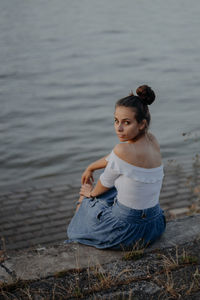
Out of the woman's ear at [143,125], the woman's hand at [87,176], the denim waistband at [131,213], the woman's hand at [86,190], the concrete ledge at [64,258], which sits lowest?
the concrete ledge at [64,258]

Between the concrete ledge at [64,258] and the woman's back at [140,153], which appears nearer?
the concrete ledge at [64,258]

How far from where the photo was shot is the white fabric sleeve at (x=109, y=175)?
11.0 feet

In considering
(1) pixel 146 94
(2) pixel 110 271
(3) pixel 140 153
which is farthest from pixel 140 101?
(2) pixel 110 271

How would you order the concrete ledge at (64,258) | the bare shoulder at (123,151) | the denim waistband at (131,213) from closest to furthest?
the concrete ledge at (64,258) < the bare shoulder at (123,151) < the denim waistband at (131,213)

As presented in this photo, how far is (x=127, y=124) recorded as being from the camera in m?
3.36

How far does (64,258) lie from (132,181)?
0.76 meters

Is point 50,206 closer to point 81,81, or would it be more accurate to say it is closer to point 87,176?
point 87,176

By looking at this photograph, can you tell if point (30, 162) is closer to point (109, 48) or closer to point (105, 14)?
point (109, 48)

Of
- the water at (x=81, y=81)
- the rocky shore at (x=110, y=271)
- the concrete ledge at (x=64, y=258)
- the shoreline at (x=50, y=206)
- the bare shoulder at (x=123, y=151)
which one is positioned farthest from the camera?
the water at (x=81, y=81)

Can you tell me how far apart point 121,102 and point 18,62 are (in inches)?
505

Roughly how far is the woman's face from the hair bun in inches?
5.1

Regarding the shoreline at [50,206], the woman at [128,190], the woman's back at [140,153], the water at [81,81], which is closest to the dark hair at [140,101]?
the woman at [128,190]

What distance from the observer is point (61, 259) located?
340 centimetres

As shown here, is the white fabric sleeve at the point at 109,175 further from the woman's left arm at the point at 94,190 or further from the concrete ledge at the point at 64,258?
the concrete ledge at the point at 64,258
